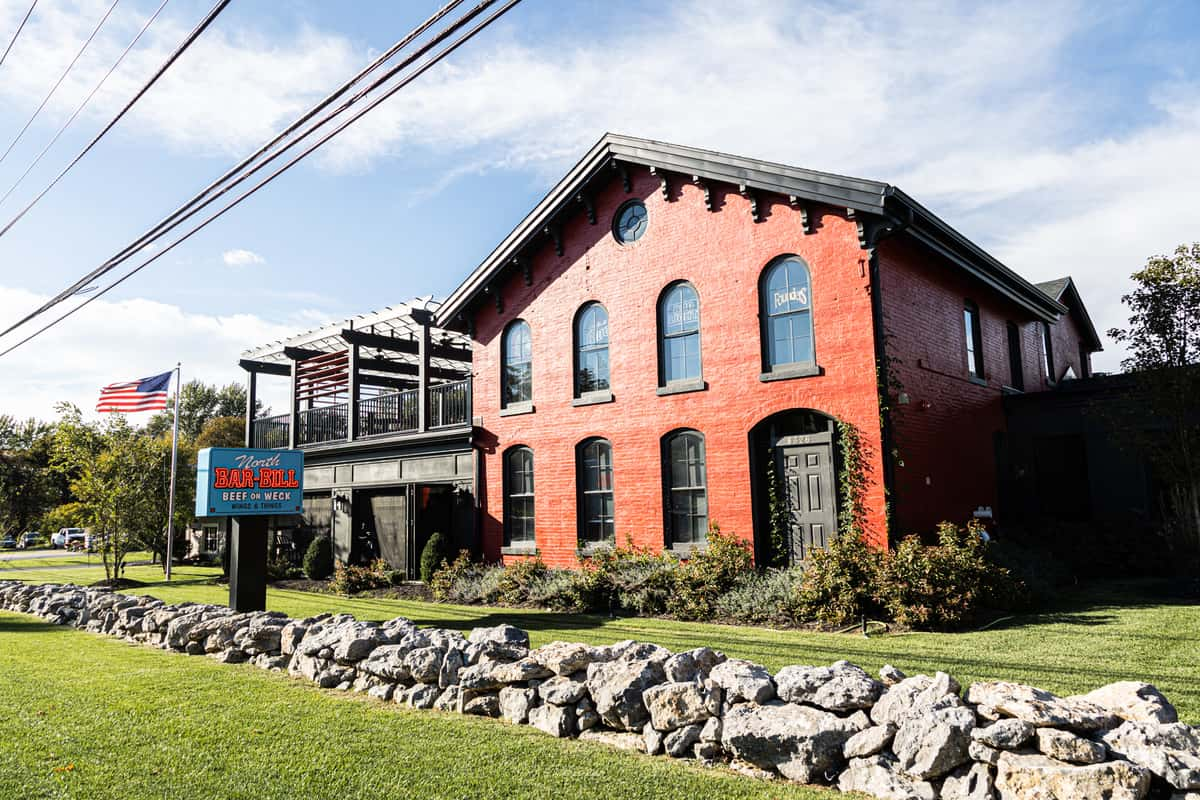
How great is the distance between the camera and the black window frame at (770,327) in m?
12.7

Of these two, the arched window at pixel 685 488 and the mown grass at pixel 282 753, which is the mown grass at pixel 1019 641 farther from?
the mown grass at pixel 282 753

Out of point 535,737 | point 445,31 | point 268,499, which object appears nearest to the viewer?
point 535,737

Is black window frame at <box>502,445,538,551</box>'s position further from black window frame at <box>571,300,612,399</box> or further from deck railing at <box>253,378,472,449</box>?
black window frame at <box>571,300,612,399</box>

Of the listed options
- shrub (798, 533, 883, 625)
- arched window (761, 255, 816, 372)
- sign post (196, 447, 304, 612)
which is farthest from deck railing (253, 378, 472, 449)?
shrub (798, 533, 883, 625)

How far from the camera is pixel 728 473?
1338 cm

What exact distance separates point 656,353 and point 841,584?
572cm

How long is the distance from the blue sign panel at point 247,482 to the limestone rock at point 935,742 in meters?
10.2

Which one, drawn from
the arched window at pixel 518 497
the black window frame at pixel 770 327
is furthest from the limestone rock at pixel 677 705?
the arched window at pixel 518 497

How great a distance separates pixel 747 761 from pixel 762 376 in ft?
28.0

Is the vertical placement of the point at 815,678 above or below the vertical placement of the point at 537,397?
below

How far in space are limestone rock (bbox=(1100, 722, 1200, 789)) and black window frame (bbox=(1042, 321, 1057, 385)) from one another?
18.6 metres

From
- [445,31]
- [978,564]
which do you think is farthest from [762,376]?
[445,31]

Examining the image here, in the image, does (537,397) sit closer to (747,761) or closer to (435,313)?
(435,313)

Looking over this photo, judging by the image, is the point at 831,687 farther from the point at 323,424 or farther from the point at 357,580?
the point at 323,424
